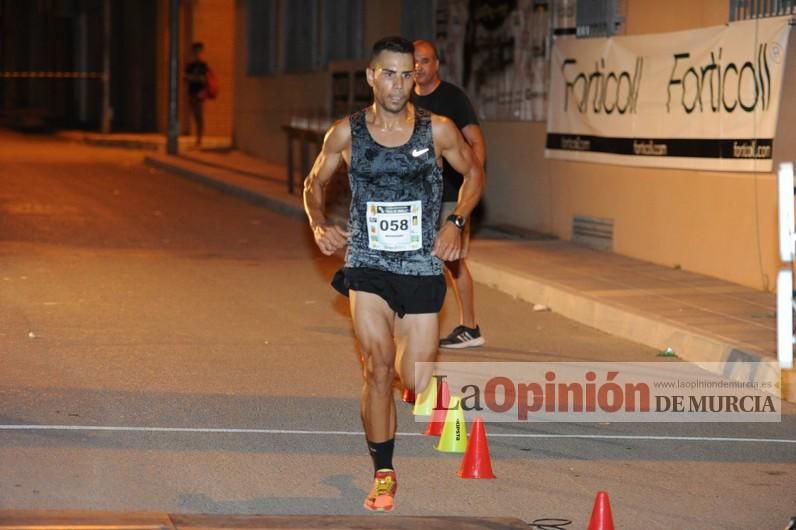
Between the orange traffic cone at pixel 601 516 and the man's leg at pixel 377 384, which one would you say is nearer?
the orange traffic cone at pixel 601 516

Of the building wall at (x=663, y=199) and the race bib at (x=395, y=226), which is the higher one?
the race bib at (x=395, y=226)

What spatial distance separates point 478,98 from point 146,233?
461cm

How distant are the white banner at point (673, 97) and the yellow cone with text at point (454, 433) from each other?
5747 mm

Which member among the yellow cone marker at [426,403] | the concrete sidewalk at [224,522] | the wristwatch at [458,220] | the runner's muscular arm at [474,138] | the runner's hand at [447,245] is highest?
the runner's muscular arm at [474,138]

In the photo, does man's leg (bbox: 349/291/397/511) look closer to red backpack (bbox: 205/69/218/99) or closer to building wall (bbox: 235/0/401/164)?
building wall (bbox: 235/0/401/164)

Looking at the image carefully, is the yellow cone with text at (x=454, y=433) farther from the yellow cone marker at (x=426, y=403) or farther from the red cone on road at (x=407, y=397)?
the red cone on road at (x=407, y=397)

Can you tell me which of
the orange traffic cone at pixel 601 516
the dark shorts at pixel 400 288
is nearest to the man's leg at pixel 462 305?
the dark shorts at pixel 400 288

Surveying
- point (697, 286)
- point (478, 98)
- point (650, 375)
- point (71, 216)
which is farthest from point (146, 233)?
point (650, 375)

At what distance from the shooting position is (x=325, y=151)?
656 cm

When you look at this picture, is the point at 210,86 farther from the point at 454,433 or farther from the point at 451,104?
the point at 454,433

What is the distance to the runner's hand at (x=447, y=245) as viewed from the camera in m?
6.44

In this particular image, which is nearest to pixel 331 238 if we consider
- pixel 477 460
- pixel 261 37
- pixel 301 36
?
pixel 477 460

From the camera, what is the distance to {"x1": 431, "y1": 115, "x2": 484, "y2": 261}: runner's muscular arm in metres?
6.45

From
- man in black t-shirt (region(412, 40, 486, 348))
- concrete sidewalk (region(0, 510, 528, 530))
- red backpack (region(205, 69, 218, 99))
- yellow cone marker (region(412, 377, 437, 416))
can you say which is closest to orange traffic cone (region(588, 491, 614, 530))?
concrete sidewalk (region(0, 510, 528, 530))
